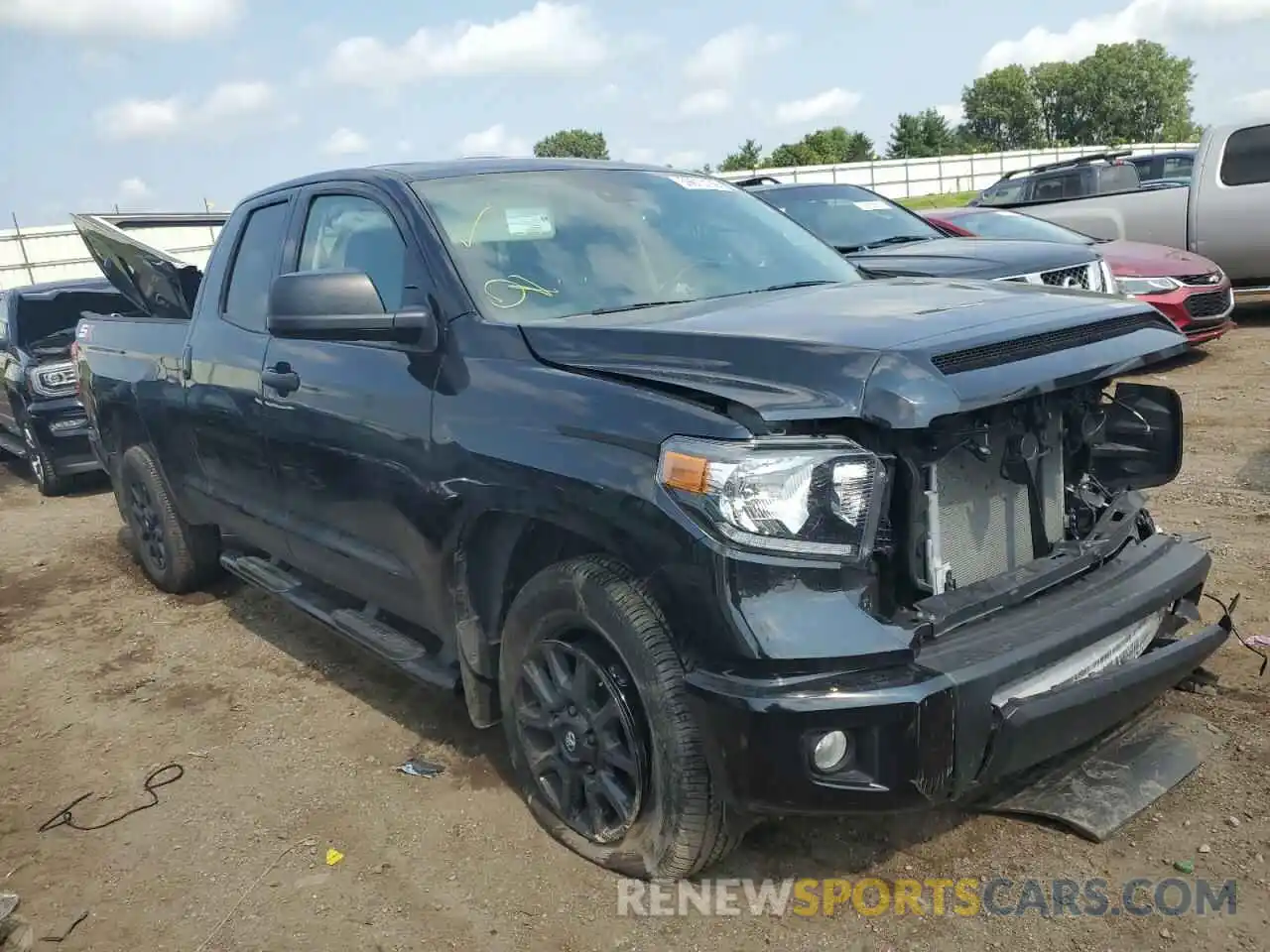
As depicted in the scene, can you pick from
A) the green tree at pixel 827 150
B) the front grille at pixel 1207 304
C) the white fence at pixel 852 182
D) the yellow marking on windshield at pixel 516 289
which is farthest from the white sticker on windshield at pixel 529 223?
the green tree at pixel 827 150

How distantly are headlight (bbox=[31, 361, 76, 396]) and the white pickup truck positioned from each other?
9.72 metres

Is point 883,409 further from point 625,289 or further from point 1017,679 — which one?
point 625,289

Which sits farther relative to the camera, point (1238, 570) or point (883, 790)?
point (1238, 570)

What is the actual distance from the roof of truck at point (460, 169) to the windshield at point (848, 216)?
4303 millimetres

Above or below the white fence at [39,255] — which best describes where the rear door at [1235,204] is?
below

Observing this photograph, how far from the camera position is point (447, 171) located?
367 centimetres

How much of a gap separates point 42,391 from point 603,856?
749cm

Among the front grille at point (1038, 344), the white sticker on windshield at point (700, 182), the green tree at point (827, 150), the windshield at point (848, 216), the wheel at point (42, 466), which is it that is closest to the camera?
the front grille at point (1038, 344)

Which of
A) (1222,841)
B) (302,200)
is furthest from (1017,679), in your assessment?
(302,200)

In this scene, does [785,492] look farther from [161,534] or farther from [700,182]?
[161,534]

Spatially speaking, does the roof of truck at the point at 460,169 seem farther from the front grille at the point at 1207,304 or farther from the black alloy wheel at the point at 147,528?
the front grille at the point at 1207,304

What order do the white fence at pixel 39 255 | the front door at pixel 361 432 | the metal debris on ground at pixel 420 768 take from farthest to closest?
the white fence at pixel 39 255
the metal debris on ground at pixel 420 768
the front door at pixel 361 432

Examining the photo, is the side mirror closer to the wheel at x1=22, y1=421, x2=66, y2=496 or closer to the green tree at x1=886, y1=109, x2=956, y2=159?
the wheel at x1=22, y1=421, x2=66, y2=496

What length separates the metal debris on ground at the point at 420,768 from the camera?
3561 mm
